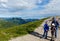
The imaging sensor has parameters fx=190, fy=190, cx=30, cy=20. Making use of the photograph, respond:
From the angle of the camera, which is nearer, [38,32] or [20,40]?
[20,40]

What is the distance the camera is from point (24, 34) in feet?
81.0

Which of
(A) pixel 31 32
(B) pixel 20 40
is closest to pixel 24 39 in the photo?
(B) pixel 20 40

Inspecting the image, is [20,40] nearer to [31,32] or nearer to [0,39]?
[0,39]

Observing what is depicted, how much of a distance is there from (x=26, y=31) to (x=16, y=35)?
285cm

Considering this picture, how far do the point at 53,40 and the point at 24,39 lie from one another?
338 centimetres

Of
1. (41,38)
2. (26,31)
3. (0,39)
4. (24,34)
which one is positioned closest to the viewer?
(0,39)

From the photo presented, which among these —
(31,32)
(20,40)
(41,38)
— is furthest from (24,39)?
(31,32)

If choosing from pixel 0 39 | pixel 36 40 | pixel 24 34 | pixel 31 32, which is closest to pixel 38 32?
pixel 31 32

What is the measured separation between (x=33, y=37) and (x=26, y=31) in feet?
10.3

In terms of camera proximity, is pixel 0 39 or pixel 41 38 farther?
pixel 41 38

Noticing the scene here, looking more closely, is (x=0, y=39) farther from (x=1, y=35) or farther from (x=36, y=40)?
(x=36, y=40)

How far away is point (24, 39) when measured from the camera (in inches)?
866

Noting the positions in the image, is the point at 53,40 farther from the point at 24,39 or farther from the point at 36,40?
the point at 24,39

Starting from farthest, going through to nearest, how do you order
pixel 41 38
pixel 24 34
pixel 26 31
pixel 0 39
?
pixel 26 31
pixel 24 34
pixel 41 38
pixel 0 39
